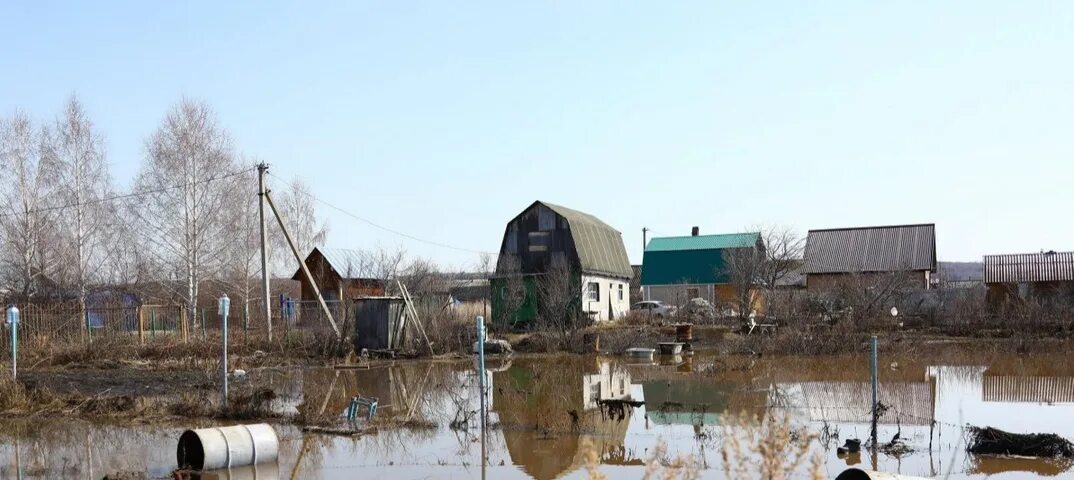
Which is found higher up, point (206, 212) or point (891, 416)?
point (206, 212)

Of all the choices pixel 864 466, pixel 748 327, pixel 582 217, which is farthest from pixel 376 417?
pixel 582 217

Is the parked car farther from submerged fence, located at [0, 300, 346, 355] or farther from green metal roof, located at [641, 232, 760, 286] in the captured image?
submerged fence, located at [0, 300, 346, 355]

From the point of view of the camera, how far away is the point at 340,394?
17906 mm

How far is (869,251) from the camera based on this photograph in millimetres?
45594

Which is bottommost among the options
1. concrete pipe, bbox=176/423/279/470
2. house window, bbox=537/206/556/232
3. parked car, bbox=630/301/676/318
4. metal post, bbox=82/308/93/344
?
parked car, bbox=630/301/676/318

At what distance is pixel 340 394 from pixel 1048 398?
12619mm

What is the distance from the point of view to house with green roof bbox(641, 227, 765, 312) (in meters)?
49.5

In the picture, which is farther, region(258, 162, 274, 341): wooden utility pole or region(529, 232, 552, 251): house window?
region(529, 232, 552, 251): house window

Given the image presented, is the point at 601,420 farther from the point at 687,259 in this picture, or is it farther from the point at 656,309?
the point at 687,259

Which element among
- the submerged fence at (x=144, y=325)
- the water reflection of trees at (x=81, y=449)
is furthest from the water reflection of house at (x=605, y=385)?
the submerged fence at (x=144, y=325)

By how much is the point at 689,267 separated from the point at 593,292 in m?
13.5

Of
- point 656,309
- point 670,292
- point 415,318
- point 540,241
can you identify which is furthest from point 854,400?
point 670,292

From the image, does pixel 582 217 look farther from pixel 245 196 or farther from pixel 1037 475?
pixel 1037 475

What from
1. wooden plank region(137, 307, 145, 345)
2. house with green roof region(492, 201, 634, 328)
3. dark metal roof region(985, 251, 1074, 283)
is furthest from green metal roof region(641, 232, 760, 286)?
wooden plank region(137, 307, 145, 345)
